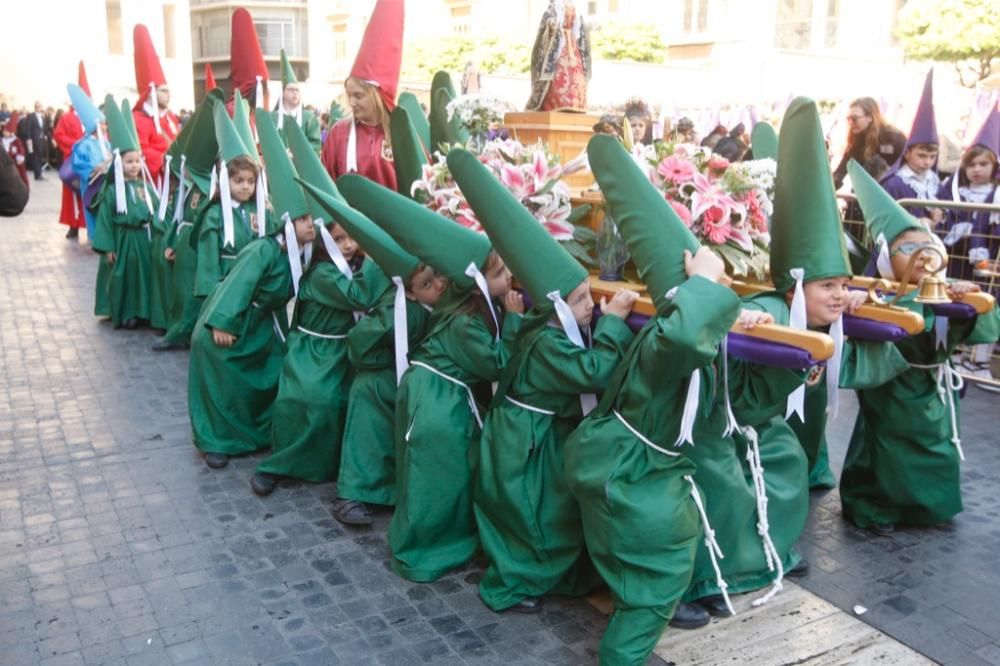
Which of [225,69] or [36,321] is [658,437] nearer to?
[36,321]

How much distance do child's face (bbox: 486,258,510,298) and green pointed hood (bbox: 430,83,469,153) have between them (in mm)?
1668

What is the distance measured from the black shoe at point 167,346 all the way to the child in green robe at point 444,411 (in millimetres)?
4451

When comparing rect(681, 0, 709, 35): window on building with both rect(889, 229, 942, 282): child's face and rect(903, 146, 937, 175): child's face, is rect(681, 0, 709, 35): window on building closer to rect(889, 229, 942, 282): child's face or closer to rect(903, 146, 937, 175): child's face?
rect(903, 146, 937, 175): child's face

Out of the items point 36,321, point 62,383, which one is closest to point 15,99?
point 36,321

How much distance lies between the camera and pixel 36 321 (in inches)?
359

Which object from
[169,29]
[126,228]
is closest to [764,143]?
[126,228]

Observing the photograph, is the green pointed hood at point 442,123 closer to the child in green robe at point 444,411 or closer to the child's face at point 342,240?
the child's face at point 342,240

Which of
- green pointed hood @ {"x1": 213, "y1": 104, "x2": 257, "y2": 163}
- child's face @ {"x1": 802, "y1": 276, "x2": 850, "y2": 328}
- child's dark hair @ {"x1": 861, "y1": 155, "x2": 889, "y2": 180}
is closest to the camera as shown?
child's face @ {"x1": 802, "y1": 276, "x2": 850, "y2": 328}

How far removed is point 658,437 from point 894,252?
1.66 metres

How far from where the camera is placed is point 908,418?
14.8 feet

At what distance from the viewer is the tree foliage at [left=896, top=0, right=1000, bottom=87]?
23484 millimetres

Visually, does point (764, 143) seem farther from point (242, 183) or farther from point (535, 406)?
point (242, 183)

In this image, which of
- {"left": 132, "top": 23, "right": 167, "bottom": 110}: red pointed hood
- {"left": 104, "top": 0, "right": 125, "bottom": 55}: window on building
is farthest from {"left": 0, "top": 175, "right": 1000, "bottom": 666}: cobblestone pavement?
{"left": 104, "top": 0, "right": 125, "bottom": 55}: window on building

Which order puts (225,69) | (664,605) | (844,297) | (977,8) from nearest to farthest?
1. (664,605)
2. (844,297)
3. (977,8)
4. (225,69)
